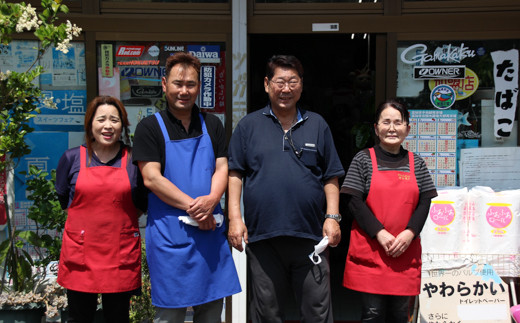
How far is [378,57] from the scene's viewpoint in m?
4.29

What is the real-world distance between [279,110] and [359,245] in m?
0.97

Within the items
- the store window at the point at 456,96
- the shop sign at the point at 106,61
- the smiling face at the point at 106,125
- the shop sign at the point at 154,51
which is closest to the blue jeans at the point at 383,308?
the store window at the point at 456,96

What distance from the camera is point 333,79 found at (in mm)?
6742

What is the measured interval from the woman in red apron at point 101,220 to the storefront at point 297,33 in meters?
1.19

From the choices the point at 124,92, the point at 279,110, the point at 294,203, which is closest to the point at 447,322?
the point at 294,203

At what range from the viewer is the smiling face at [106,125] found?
10.3 ft

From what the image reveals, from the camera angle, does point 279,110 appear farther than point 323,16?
No

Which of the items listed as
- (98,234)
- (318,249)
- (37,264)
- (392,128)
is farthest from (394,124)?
(37,264)

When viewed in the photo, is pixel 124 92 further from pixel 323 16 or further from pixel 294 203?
pixel 294 203

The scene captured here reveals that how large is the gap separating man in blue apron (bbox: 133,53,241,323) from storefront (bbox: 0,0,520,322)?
1.21 metres

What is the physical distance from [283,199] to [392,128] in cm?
86

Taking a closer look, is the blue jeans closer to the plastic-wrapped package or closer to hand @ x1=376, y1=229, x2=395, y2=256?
hand @ x1=376, y1=229, x2=395, y2=256

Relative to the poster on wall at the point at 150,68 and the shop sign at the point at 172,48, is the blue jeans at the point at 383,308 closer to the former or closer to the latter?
the poster on wall at the point at 150,68

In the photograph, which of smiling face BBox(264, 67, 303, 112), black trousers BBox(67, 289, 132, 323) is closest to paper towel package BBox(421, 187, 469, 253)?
smiling face BBox(264, 67, 303, 112)
